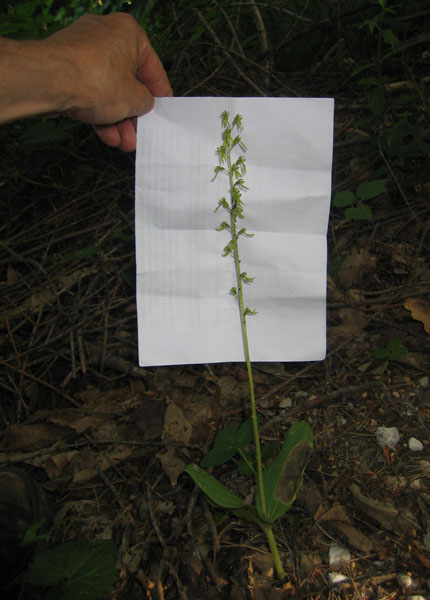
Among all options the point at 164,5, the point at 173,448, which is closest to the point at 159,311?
the point at 173,448

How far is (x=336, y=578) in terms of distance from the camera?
936 mm

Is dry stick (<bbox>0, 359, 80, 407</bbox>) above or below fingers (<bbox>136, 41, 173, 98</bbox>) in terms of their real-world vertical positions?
below

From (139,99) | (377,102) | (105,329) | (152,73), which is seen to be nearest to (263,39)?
(377,102)

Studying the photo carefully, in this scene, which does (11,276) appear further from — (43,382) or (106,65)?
(106,65)

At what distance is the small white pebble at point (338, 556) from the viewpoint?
0.96 m

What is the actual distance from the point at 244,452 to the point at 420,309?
726 millimetres

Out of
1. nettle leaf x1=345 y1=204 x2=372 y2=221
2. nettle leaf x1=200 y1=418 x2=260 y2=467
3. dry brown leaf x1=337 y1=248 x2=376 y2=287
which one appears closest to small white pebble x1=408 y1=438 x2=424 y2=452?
nettle leaf x1=200 y1=418 x2=260 y2=467

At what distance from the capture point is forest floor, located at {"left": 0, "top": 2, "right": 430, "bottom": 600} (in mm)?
977

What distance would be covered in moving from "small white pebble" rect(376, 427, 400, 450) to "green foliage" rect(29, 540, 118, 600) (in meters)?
0.72

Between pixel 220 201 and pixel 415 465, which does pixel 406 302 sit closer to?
pixel 415 465

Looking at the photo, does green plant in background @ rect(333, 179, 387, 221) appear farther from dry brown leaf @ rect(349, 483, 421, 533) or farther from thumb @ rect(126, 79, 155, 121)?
dry brown leaf @ rect(349, 483, 421, 533)

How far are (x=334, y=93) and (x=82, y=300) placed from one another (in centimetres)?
147

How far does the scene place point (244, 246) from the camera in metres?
1.09

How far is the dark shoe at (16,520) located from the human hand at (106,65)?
0.93 metres
